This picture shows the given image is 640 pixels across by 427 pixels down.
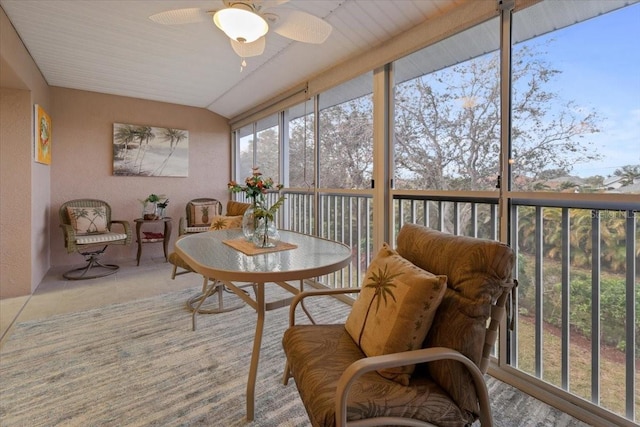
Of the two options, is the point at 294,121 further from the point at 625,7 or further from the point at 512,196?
the point at 625,7

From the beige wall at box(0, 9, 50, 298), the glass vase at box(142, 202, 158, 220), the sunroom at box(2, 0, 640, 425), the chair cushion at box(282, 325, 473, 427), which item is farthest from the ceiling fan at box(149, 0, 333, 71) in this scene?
the glass vase at box(142, 202, 158, 220)

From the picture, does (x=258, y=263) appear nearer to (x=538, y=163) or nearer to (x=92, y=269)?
(x=538, y=163)

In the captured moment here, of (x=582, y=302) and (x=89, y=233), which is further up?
(x=89, y=233)

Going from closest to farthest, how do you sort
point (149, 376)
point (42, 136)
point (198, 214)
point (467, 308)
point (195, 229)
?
point (467, 308) → point (149, 376) → point (42, 136) → point (195, 229) → point (198, 214)

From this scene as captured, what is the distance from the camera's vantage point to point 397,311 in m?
1.10

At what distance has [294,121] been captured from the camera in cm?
402

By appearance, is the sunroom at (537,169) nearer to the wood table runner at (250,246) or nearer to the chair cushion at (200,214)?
the wood table runner at (250,246)

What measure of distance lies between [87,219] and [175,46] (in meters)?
2.60

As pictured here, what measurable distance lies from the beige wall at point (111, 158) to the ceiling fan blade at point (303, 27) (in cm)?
382

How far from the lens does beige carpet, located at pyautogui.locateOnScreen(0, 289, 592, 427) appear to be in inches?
60.7

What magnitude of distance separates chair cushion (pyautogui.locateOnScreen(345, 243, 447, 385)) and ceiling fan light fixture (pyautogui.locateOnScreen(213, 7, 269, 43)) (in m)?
1.49

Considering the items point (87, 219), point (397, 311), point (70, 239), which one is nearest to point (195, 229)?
point (87, 219)

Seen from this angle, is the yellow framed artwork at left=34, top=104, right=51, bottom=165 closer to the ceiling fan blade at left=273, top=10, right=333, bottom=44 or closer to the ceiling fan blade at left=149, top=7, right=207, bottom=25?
the ceiling fan blade at left=149, top=7, right=207, bottom=25

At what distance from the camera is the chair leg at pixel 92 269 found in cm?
387
